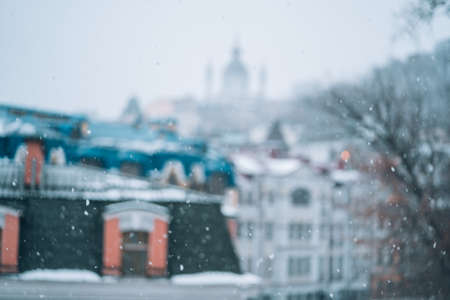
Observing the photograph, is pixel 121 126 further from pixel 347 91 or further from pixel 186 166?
pixel 347 91

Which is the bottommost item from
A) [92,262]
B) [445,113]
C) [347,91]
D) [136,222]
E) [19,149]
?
[92,262]

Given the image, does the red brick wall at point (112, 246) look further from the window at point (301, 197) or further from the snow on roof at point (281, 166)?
the window at point (301, 197)

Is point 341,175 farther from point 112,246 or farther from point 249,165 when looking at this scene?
point 112,246

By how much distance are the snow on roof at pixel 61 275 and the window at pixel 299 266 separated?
349 inches

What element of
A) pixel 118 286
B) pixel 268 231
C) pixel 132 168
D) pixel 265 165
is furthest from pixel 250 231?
pixel 118 286

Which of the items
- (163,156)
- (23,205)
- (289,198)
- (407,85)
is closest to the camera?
(23,205)

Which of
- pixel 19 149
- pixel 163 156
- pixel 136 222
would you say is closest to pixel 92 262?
pixel 136 222

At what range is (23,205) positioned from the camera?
3.63 m

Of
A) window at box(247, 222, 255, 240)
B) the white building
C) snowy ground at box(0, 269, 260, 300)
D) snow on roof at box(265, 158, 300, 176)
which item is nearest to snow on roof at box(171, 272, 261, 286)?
snowy ground at box(0, 269, 260, 300)

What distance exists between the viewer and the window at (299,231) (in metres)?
12.2

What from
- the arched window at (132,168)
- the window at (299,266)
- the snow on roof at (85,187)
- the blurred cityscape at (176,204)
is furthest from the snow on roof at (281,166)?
the snow on roof at (85,187)

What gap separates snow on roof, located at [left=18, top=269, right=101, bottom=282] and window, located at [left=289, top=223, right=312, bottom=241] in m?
9.00

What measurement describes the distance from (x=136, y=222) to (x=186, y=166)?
2.36m

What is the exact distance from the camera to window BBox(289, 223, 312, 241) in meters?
12.2
